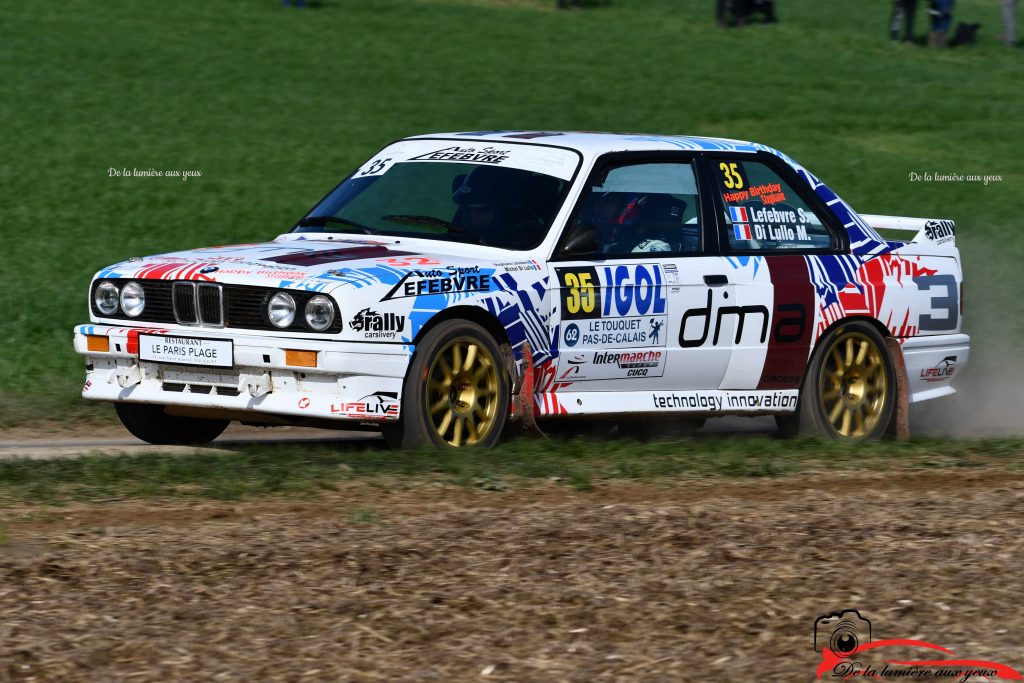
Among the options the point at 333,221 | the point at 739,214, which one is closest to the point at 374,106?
the point at 333,221

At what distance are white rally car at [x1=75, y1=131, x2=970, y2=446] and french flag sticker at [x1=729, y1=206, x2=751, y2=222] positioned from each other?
2cm

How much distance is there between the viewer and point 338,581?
18.6 feet

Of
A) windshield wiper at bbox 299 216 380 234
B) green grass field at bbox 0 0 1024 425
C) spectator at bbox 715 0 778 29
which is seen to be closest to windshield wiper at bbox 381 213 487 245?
windshield wiper at bbox 299 216 380 234

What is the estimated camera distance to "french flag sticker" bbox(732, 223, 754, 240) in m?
9.37

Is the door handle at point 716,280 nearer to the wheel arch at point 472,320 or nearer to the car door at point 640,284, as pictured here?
the car door at point 640,284

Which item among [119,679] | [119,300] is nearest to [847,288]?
[119,300]

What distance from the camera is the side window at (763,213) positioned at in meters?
9.41

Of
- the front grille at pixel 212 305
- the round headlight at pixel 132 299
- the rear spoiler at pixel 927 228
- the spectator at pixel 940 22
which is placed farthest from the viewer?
the spectator at pixel 940 22

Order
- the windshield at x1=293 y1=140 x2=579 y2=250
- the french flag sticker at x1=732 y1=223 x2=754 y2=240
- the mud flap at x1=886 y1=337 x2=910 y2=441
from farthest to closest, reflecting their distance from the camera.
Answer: the mud flap at x1=886 y1=337 x2=910 y2=441
the french flag sticker at x1=732 y1=223 x2=754 y2=240
the windshield at x1=293 y1=140 x2=579 y2=250

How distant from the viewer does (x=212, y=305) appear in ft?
26.2

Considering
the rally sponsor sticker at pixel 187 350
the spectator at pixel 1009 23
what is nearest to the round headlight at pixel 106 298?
the rally sponsor sticker at pixel 187 350

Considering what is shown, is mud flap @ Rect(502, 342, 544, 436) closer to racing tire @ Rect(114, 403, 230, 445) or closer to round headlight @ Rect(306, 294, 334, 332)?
round headlight @ Rect(306, 294, 334, 332)

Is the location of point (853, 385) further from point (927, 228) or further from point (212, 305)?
point (212, 305)

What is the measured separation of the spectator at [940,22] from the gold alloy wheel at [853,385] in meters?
29.5
